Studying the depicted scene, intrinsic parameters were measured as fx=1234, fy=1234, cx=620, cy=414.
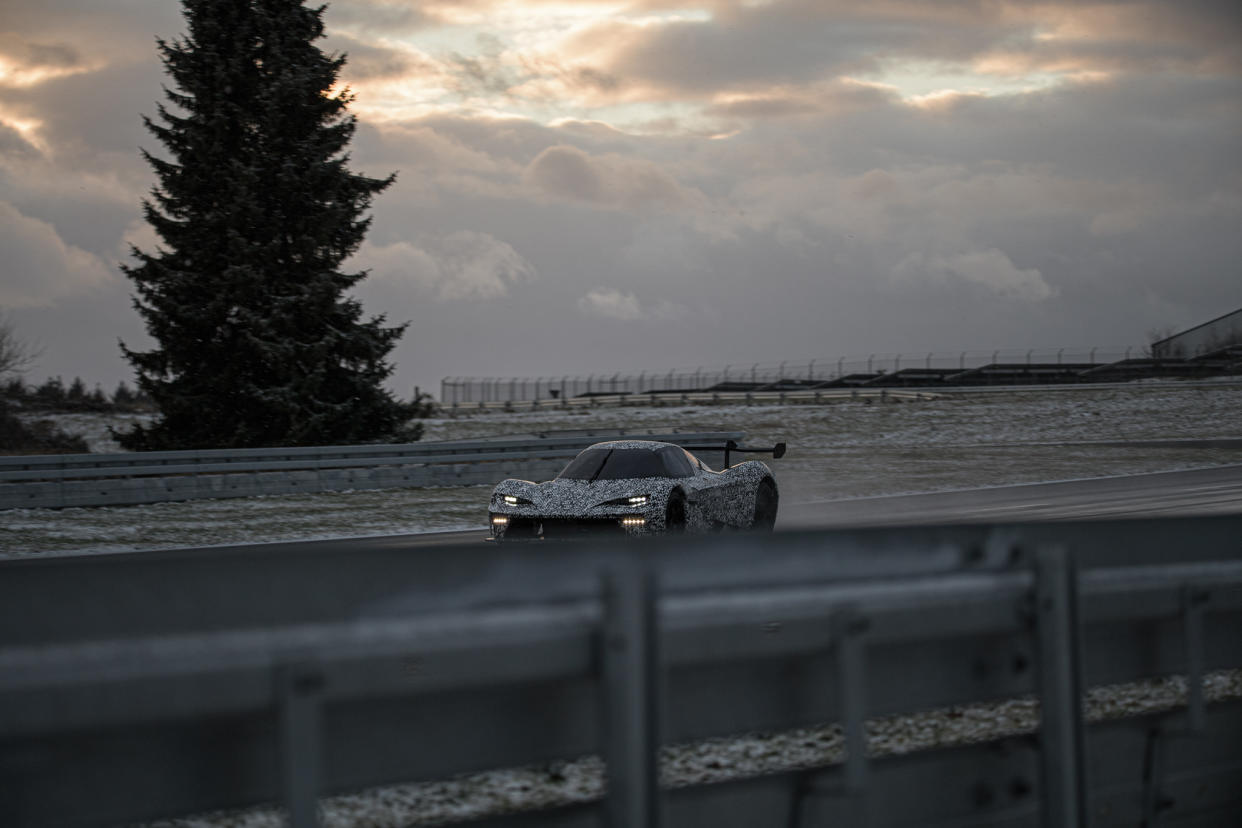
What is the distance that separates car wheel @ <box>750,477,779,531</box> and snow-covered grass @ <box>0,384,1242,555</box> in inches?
239

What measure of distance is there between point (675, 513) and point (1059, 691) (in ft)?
27.9

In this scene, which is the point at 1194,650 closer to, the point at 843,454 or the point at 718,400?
the point at 843,454

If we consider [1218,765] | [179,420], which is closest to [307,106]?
[179,420]

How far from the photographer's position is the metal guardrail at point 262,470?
1964cm

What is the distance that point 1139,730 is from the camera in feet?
13.0

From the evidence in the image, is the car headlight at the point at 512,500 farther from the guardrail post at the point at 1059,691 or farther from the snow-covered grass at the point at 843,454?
the guardrail post at the point at 1059,691

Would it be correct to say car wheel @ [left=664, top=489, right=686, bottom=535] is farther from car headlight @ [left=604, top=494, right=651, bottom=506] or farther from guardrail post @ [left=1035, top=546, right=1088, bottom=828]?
guardrail post @ [left=1035, top=546, right=1088, bottom=828]

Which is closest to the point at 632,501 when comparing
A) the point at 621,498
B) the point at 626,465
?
the point at 621,498

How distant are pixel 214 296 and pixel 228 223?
178 cm

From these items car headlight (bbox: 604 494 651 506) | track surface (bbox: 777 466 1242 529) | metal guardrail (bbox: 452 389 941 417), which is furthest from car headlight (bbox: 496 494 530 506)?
metal guardrail (bbox: 452 389 941 417)

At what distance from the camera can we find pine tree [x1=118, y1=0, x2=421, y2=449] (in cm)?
2925

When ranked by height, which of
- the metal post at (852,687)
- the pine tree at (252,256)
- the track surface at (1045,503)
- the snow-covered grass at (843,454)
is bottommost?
the track surface at (1045,503)

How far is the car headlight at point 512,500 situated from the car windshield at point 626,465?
68cm

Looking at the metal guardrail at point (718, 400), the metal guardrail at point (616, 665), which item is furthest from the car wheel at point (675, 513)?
the metal guardrail at point (718, 400)
